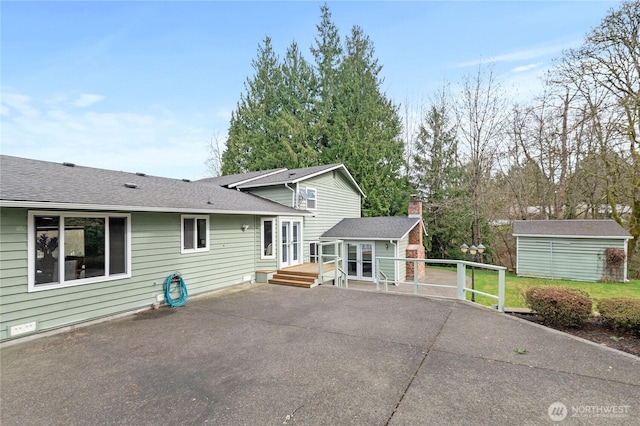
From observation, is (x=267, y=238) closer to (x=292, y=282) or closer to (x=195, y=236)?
(x=292, y=282)

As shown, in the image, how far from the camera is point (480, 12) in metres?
9.96

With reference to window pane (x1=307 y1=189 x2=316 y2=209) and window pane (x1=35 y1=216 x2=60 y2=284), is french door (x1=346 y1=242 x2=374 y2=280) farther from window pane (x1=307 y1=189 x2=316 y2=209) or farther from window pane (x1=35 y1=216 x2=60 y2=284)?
window pane (x1=35 y1=216 x2=60 y2=284)

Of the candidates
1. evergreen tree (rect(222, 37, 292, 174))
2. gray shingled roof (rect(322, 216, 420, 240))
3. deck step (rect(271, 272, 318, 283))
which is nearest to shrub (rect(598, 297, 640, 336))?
deck step (rect(271, 272, 318, 283))

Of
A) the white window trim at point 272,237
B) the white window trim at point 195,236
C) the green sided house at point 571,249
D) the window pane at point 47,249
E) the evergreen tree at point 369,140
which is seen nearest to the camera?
the window pane at point 47,249

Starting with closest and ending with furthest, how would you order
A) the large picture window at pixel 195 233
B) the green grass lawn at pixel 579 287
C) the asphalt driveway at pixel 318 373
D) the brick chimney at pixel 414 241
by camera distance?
the asphalt driveway at pixel 318 373 < the large picture window at pixel 195 233 < the green grass lawn at pixel 579 287 < the brick chimney at pixel 414 241

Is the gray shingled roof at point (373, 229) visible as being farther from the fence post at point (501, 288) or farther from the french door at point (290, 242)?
the fence post at point (501, 288)

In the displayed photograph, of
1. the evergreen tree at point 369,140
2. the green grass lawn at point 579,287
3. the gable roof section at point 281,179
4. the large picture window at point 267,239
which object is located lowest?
the green grass lawn at point 579,287

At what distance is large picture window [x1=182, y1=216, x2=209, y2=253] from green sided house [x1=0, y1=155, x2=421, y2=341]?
3 cm

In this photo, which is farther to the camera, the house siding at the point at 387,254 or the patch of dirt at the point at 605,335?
the house siding at the point at 387,254

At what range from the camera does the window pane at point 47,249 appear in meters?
5.16

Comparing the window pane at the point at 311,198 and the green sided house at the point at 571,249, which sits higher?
the window pane at the point at 311,198

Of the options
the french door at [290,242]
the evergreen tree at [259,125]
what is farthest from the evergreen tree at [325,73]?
the french door at [290,242]

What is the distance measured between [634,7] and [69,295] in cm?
2149

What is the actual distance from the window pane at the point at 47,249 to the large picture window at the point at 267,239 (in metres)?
5.58
